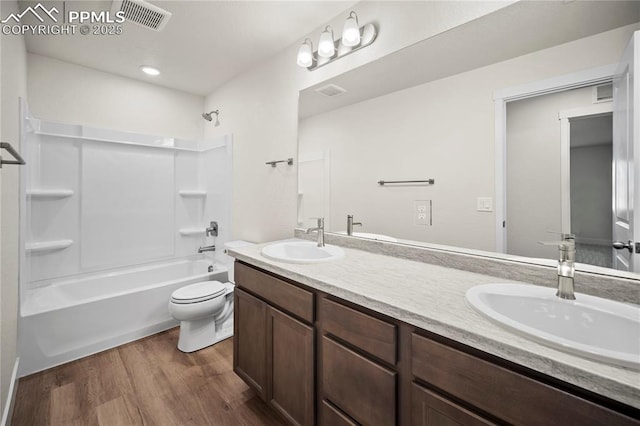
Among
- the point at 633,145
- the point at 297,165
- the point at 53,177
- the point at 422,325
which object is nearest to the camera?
the point at 422,325

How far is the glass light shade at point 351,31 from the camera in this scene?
1625mm

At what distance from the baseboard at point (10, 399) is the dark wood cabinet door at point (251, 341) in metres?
1.11

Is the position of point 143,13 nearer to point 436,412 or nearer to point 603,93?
point 603,93

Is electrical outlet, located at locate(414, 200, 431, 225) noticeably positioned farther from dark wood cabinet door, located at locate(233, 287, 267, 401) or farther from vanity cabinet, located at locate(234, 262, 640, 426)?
dark wood cabinet door, located at locate(233, 287, 267, 401)

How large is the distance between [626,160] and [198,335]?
2.70 m

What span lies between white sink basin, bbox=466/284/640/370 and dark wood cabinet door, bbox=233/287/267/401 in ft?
3.53

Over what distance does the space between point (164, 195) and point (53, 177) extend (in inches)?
36.5

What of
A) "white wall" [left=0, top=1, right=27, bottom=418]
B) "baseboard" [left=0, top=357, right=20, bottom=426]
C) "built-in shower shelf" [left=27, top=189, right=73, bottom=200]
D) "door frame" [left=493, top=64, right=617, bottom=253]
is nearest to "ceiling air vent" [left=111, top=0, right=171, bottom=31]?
"white wall" [left=0, top=1, right=27, bottom=418]

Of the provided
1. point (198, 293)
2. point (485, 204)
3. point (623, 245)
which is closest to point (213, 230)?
point (198, 293)

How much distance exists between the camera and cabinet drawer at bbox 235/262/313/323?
3.95ft

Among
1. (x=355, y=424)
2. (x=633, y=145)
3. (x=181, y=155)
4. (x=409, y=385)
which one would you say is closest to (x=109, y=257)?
(x=181, y=155)

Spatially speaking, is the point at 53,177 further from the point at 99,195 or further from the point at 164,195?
the point at 164,195

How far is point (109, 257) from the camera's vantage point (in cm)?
276

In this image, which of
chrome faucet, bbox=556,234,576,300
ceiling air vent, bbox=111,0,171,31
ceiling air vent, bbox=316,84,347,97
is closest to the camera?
chrome faucet, bbox=556,234,576,300
